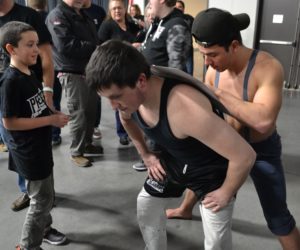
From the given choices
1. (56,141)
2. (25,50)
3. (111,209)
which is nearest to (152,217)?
(111,209)

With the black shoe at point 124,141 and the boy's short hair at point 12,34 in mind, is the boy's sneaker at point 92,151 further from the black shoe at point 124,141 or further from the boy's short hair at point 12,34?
the boy's short hair at point 12,34

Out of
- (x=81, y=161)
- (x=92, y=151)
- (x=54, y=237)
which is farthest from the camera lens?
(x=92, y=151)

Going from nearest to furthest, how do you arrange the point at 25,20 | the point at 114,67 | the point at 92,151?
the point at 114,67
the point at 25,20
the point at 92,151

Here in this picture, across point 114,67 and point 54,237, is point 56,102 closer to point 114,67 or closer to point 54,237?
point 54,237

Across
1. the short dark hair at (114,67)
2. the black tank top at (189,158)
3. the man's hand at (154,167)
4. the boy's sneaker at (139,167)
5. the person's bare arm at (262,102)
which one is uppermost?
the short dark hair at (114,67)

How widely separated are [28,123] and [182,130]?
836 millimetres

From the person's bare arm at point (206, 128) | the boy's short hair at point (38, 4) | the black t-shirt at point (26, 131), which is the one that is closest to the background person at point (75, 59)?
the boy's short hair at point (38, 4)

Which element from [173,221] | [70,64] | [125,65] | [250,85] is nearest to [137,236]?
[173,221]

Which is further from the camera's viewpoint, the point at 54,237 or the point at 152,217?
the point at 54,237

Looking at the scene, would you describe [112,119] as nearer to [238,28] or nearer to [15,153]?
[15,153]

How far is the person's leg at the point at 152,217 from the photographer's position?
1.45m

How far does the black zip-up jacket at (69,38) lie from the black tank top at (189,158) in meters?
1.53

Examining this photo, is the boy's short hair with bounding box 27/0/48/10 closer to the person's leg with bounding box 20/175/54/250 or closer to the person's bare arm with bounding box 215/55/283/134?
the person's leg with bounding box 20/175/54/250

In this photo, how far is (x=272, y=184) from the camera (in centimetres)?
151
